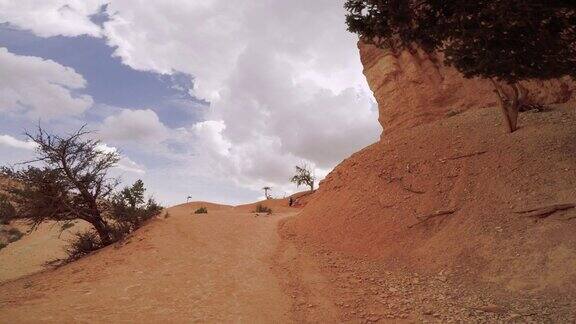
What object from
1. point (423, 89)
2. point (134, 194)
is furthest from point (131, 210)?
point (423, 89)

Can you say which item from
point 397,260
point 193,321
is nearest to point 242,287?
point 193,321

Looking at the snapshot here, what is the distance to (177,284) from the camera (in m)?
9.00

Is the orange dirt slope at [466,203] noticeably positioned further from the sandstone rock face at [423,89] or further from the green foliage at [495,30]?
the sandstone rock face at [423,89]

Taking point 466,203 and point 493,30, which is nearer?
point 493,30

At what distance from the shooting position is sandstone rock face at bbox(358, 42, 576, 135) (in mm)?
18547

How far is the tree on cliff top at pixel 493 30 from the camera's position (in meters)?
8.52

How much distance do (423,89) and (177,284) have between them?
57.6ft

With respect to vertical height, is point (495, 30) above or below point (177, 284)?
above

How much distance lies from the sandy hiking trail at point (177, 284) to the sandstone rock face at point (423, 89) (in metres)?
12.4

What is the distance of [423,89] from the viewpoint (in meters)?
22.2

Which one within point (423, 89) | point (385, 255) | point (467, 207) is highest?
point (423, 89)

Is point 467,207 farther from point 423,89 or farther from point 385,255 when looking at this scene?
point 423,89

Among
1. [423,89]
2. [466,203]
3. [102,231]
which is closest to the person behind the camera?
[466,203]

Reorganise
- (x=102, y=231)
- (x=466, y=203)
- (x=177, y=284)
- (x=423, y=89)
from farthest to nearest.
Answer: (x=423, y=89), (x=102, y=231), (x=466, y=203), (x=177, y=284)
